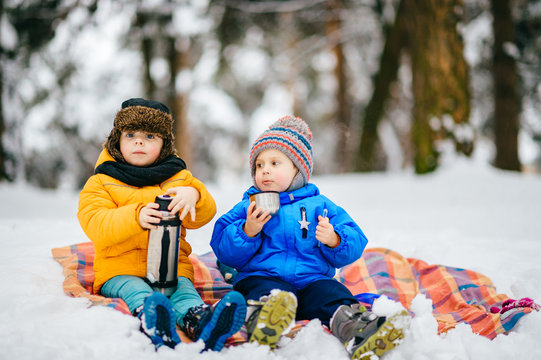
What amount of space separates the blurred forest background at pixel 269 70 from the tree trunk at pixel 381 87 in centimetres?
2

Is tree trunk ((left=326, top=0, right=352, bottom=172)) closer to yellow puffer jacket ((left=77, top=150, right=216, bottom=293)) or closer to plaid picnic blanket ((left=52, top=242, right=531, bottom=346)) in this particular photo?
plaid picnic blanket ((left=52, top=242, right=531, bottom=346))

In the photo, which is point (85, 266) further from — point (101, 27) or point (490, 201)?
point (101, 27)

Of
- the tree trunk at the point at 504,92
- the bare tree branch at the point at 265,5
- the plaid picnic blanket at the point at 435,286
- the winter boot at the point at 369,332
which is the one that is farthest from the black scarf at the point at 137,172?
the tree trunk at the point at 504,92

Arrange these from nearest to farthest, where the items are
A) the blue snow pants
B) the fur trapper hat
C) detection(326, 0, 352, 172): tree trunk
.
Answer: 1. the blue snow pants
2. the fur trapper hat
3. detection(326, 0, 352, 172): tree trunk

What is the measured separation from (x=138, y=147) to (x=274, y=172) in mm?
667

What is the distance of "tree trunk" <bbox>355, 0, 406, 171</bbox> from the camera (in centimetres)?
795

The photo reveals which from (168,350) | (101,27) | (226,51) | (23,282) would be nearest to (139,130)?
(23,282)

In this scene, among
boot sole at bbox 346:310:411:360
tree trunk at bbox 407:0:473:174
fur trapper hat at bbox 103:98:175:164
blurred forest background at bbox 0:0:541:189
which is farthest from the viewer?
blurred forest background at bbox 0:0:541:189

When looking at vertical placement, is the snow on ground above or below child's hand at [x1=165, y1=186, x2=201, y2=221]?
below

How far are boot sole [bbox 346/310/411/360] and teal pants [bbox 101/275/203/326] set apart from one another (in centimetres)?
72

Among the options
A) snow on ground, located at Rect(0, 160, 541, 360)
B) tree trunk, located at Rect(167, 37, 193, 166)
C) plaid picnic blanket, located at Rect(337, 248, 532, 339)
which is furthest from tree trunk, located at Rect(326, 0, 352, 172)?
plaid picnic blanket, located at Rect(337, 248, 532, 339)

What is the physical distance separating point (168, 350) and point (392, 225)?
2949 mm

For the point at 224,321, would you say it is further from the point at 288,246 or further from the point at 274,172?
the point at 274,172

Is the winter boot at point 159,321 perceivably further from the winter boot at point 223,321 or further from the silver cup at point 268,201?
the silver cup at point 268,201
